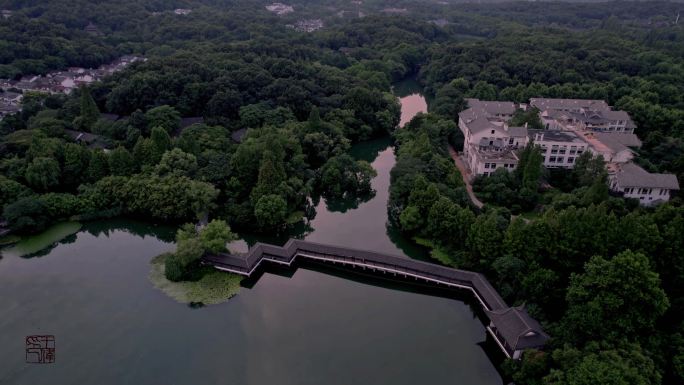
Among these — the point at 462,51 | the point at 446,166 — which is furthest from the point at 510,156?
the point at 462,51

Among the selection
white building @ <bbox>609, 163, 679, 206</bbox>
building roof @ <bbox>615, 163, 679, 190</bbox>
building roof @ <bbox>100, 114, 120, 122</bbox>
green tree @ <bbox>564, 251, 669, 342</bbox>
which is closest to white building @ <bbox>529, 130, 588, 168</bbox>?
white building @ <bbox>609, 163, 679, 206</bbox>

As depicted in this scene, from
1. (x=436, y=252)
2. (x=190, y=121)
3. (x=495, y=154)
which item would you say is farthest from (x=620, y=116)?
(x=190, y=121)

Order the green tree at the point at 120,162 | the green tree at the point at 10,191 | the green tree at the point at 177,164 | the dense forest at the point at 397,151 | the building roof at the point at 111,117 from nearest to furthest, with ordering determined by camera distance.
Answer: the dense forest at the point at 397,151 → the green tree at the point at 10,191 → the green tree at the point at 177,164 → the green tree at the point at 120,162 → the building roof at the point at 111,117

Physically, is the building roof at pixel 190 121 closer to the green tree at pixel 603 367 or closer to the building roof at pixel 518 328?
the building roof at pixel 518 328

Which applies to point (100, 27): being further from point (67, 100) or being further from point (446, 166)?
point (446, 166)

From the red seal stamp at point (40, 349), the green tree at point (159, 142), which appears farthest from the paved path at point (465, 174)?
the red seal stamp at point (40, 349)
